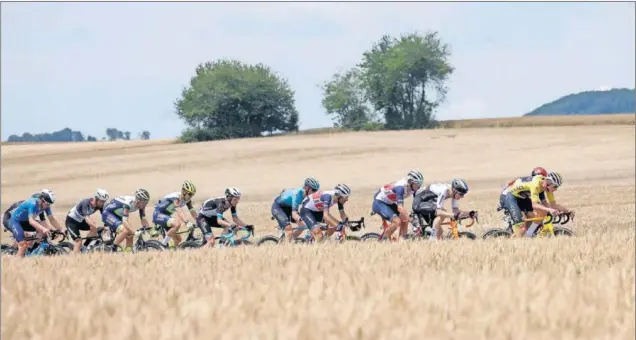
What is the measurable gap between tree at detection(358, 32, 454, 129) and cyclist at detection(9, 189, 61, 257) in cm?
5939

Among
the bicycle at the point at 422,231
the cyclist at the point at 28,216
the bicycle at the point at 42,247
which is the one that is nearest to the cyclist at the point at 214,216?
the bicycle at the point at 422,231

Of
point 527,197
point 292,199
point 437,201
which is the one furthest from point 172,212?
point 527,197

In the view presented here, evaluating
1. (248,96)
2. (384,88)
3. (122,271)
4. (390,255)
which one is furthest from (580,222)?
(248,96)

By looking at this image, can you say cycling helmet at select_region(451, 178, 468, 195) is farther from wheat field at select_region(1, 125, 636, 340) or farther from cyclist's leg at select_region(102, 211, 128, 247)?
cyclist's leg at select_region(102, 211, 128, 247)

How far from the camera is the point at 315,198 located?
20859 millimetres

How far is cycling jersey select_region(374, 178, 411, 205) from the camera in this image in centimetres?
2022

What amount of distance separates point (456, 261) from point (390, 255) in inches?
47.1

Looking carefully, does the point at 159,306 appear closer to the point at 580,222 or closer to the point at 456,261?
the point at 456,261

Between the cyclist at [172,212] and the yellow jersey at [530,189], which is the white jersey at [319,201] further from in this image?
the yellow jersey at [530,189]

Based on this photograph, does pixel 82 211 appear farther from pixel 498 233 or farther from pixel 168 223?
pixel 498 233

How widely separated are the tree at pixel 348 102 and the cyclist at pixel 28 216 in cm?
6129

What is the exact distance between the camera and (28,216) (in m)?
19.6

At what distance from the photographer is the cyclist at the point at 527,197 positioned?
60.7 ft

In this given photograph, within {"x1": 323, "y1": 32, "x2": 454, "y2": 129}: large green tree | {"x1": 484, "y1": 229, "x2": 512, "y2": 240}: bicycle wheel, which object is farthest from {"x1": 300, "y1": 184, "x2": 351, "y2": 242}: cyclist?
{"x1": 323, "y1": 32, "x2": 454, "y2": 129}: large green tree
